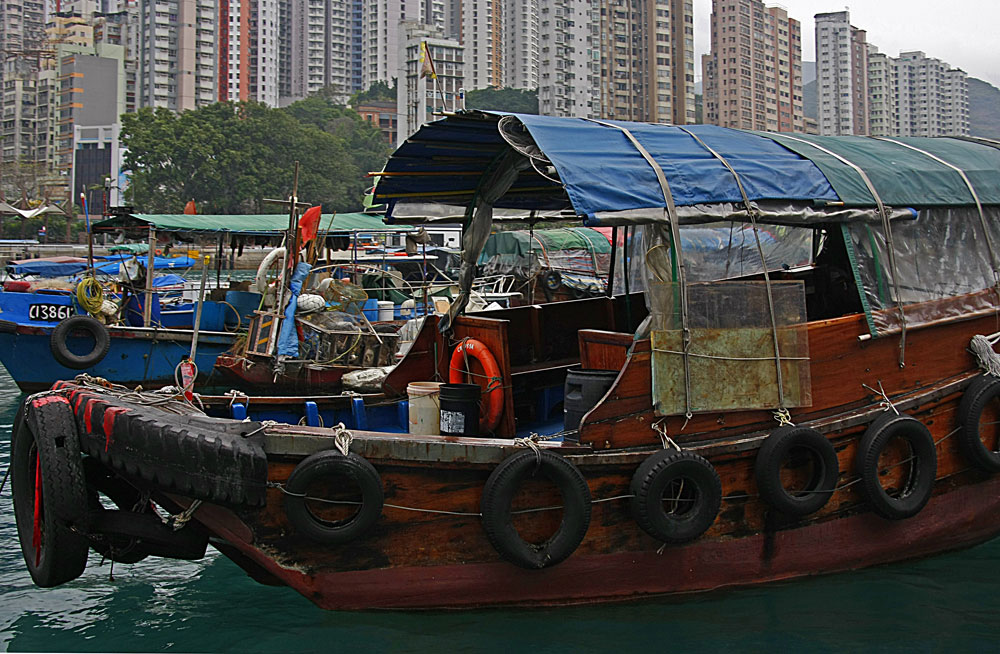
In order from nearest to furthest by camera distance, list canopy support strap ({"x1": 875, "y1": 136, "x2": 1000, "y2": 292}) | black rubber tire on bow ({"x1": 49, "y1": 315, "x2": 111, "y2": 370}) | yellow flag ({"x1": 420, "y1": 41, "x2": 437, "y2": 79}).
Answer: canopy support strap ({"x1": 875, "y1": 136, "x2": 1000, "y2": 292})
yellow flag ({"x1": 420, "y1": 41, "x2": 437, "y2": 79})
black rubber tire on bow ({"x1": 49, "y1": 315, "x2": 111, "y2": 370})

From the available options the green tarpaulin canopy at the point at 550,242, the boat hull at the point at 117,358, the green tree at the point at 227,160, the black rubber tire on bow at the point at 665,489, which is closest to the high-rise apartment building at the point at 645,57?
the green tree at the point at 227,160

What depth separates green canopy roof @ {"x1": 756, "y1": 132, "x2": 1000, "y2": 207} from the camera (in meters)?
5.70

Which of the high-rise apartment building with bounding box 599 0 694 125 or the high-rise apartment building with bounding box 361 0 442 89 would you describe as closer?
the high-rise apartment building with bounding box 599 0 694 125

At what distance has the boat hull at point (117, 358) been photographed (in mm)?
13734

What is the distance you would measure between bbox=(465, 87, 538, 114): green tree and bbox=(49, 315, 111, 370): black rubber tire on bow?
67543 millimetres

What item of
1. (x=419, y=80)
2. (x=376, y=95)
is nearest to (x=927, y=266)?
(x=419, y=80)

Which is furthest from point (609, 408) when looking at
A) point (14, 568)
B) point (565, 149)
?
point (14, 568)

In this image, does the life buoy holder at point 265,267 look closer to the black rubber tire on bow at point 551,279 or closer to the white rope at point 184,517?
the black rubber tire on bow at point 551,279

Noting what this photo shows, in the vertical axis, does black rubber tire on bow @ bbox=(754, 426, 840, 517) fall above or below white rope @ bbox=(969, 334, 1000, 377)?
below

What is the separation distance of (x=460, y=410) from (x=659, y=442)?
4.16ft

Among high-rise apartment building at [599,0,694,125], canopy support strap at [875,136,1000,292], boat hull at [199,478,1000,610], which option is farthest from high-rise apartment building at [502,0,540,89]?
boat hull at [199,478,1000,610]

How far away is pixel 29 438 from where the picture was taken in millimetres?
4734

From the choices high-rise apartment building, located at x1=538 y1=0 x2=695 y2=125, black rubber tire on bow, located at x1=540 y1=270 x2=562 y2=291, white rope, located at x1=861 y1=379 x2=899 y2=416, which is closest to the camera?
white rope, located at x1=861 y1=379 x2=899 y2=416

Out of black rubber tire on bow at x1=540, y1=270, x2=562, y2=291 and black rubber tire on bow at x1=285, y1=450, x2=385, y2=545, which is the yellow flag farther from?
black rubber tire on bow at x1=540, y1=270, x2=562, y2=291
